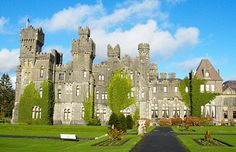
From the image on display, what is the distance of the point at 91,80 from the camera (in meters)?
63.6

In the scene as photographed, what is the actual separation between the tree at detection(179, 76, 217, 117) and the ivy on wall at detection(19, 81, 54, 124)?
25068 millimetres

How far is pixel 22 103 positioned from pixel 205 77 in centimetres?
3462

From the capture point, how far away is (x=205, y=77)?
65625 mm

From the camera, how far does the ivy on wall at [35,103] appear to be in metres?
60.2

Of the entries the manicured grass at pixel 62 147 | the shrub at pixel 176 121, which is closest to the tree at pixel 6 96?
the shrub at pixel 176 121

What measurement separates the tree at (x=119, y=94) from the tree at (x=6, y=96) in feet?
140

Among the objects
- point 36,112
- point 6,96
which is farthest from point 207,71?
point 6,96

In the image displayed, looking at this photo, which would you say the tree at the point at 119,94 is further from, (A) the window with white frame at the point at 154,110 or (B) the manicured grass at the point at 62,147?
(B) the manicured grass at the point at 62,147

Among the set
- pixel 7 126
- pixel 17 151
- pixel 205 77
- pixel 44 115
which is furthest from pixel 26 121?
pixel 17 151

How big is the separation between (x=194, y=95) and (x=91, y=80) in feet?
64.0

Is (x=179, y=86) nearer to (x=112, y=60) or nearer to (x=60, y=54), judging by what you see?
(x=112, y=60)

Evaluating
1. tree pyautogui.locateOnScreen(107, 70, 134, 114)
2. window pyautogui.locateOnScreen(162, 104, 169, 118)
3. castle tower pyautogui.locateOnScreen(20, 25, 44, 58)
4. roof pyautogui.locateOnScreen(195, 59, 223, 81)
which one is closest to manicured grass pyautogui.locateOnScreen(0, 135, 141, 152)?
tree pyautogui.locateOnScreen(107, 70, 134, 114)

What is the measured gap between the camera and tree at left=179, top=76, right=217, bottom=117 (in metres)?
63.4

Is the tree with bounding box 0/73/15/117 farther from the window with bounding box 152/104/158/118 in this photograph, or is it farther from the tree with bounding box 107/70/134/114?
the window with bounding box 152/104/158/118
